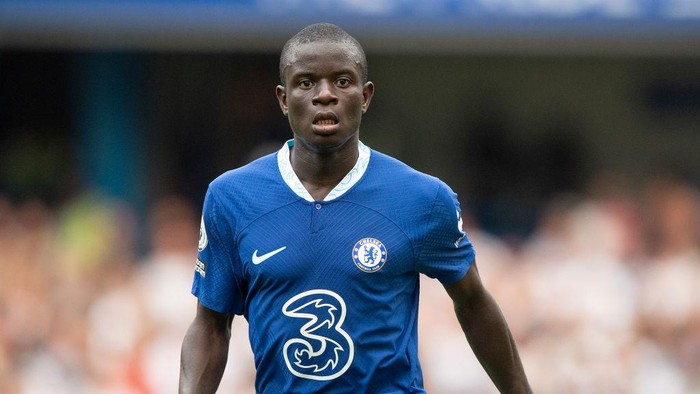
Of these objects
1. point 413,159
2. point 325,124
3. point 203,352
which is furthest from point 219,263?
point 413,159

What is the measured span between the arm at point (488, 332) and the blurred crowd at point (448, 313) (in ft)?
16.0

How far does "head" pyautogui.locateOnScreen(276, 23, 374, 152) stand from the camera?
4488 mm

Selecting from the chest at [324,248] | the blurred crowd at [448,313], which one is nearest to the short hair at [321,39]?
the chest at [324,248]

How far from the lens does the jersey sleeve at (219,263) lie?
183 inches

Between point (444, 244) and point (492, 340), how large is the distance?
0.40 meters

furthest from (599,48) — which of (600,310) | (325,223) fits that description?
(325,223)

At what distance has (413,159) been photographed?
14555 millimetres

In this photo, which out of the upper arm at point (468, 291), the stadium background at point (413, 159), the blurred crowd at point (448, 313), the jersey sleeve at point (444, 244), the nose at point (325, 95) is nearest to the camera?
the nose at point (325, 95)

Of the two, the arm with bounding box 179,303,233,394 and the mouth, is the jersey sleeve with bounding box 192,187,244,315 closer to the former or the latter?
the arm with bounding box 179,303,233,394

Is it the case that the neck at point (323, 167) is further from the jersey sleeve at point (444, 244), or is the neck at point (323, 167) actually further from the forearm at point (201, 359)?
the forearm at point (201, 359)

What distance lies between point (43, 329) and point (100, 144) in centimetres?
348

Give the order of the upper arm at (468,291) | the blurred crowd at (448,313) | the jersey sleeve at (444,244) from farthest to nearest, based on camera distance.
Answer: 1. the blurred crowd at (448,313)
2. the upper arm at (468,291)
3. the jersey sleeve at (444,244)

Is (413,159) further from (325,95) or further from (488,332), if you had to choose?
(325,95)

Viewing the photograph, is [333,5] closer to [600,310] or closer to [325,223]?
[600,310]
